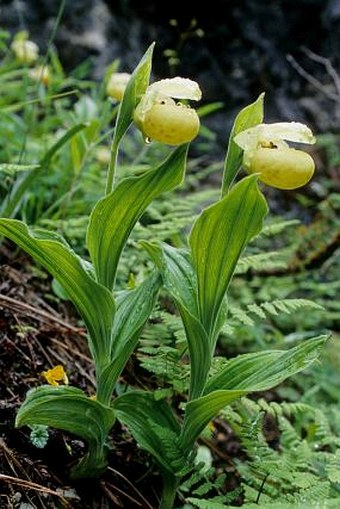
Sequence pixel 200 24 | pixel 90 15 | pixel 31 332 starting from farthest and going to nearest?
pixel 200 24 < pixel 90 15 < pixel 31 332

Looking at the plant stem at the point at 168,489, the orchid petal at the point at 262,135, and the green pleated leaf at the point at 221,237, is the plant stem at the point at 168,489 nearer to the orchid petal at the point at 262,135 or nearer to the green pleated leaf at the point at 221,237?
the green pleated leaf at the point at 221,237

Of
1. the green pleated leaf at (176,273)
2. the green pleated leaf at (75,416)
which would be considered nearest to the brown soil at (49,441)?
the green pleated leaf at (75,416)

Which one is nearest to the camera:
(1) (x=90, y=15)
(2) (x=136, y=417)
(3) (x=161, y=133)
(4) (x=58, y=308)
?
(3) (x=161, y=133)

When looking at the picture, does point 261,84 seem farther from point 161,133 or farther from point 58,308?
point 161,133

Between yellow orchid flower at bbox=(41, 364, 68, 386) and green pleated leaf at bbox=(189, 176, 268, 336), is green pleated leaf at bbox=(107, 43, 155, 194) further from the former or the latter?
yellow orchid flower at bbox=(41, 364, 68, 386)

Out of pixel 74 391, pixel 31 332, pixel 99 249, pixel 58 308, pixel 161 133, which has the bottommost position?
pixel 58 308

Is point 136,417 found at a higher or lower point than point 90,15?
lower

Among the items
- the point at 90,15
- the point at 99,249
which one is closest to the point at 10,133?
the point at 99,249

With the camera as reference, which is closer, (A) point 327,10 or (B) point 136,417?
(B) point 136,417
